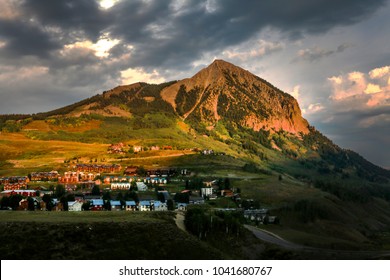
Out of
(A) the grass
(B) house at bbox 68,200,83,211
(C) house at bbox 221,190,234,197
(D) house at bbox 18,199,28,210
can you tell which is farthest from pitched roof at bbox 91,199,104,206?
(A) the grass

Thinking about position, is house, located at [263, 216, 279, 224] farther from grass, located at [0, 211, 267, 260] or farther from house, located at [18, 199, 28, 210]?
house, located at [18, 199, 28, 210]

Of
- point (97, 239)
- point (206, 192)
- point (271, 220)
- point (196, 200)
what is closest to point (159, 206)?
point (196, 200)

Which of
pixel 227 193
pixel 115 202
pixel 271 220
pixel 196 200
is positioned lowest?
pixel 271 220

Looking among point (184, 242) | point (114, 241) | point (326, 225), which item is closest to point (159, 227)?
point (184, 242)

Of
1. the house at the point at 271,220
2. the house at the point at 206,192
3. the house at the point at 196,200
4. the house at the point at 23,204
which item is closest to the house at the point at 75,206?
the house at the point at 23,204

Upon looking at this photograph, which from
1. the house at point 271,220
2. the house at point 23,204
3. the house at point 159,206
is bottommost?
the house at point 271,220

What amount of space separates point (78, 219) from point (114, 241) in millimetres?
13646

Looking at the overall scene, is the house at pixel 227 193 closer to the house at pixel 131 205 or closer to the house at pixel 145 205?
the house at pixel 145 205

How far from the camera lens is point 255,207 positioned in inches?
6880

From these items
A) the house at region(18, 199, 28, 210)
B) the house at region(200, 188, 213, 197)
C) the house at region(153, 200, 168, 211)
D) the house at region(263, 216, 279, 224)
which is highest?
the house at region(18, 199, 28, 210)

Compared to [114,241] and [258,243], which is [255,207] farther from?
[114,241]

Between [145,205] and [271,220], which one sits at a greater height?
[145,205]

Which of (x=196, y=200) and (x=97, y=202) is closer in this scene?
(x=97, y=202)

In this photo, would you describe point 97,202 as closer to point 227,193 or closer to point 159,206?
point 159,206
